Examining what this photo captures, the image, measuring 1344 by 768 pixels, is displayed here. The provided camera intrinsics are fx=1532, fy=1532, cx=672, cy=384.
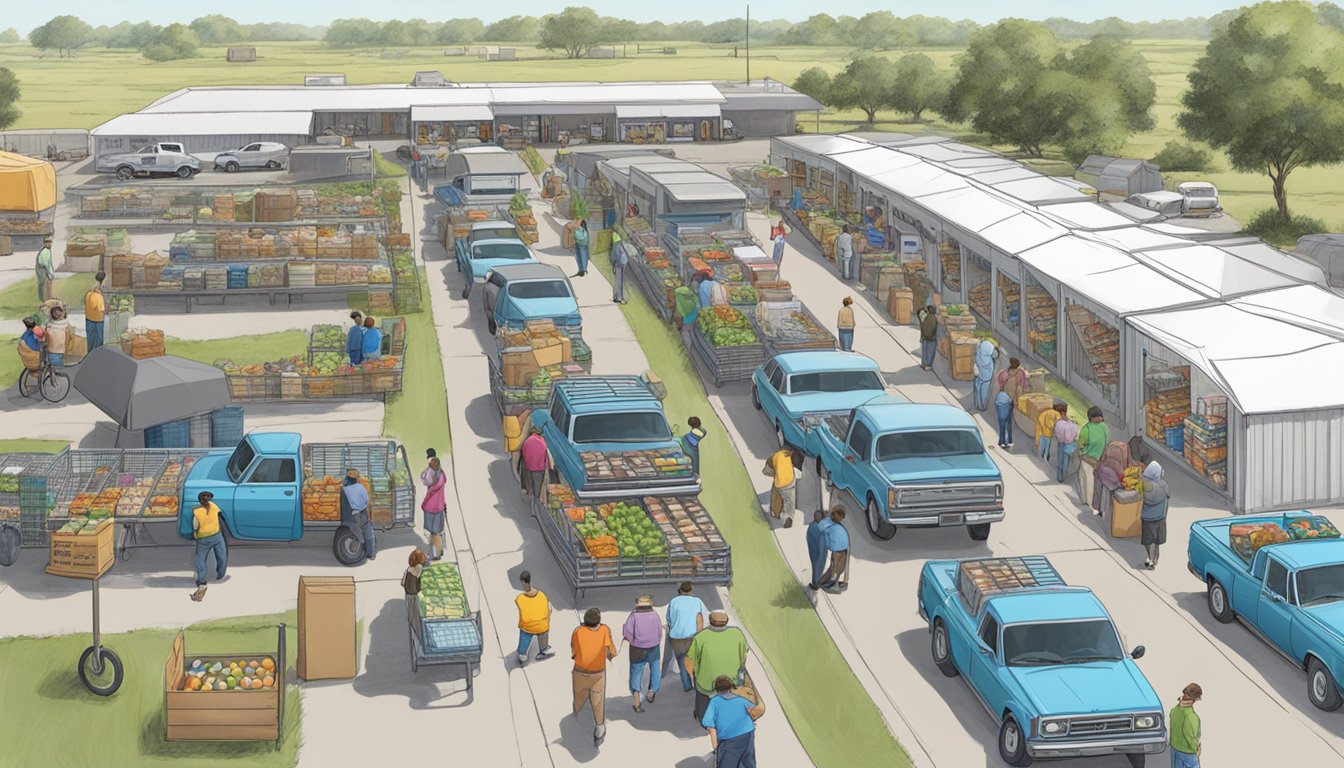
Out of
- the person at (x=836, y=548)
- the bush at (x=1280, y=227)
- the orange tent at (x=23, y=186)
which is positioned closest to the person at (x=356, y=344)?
the person at (x=836, y=548)

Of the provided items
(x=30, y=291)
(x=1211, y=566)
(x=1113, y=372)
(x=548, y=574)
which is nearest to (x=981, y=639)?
(x=1211, y=566)

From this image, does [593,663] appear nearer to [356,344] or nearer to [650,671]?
[650,671]

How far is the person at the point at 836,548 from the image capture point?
2091 centimetres

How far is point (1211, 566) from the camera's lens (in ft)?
68.4

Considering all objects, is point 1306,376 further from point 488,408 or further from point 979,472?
point 488,408

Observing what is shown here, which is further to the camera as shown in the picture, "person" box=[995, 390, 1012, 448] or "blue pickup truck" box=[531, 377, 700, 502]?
"person" box=[995, 390, 1012, 448]

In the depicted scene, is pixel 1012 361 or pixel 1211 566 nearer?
pixel 1211 566

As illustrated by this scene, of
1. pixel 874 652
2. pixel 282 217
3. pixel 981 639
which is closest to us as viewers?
pixel 981 639

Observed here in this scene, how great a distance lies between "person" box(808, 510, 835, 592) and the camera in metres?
21.0

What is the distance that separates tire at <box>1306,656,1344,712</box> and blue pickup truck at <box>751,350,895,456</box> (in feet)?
31.1

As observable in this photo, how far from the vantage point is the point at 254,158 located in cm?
6875

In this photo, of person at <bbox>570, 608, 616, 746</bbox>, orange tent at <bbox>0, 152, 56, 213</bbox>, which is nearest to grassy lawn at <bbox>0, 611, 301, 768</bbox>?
person at <bbox>570, 608, 616, 746</bbox>

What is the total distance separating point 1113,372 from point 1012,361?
111 inches

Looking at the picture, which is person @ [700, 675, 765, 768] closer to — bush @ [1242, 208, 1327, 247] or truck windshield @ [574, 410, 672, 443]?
truck windshield @ [574, 410, 672, 443]
